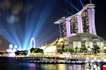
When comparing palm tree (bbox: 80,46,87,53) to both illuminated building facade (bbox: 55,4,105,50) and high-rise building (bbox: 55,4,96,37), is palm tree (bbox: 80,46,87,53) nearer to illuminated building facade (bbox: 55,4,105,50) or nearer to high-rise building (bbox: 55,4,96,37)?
illuminated building facade (bbox: 55,4,105,50)

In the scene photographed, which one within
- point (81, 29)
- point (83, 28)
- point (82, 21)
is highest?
point (82, 21)

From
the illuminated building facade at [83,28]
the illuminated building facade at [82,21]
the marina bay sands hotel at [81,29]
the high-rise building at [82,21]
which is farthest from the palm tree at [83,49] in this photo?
the illuminated building facade at [82,21]

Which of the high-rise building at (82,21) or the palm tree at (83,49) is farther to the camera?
the high-rise building at (82,21)

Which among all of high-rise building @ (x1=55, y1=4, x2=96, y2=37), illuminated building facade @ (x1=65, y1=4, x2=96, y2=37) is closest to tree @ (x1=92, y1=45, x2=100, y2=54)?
high-rise building @ (x1=55, y1=4, x2=96, y2=37)

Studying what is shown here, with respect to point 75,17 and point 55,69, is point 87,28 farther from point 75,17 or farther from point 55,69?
point 55,69

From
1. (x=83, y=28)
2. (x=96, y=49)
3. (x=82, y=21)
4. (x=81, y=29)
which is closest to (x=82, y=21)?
(x=82, y=21)

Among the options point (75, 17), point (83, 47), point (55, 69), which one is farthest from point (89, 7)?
point (55, 69)

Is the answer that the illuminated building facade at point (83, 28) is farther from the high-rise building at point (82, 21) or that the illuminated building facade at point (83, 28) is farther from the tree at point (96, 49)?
the tree at point (96, 49)

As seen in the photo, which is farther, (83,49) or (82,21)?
(82,21)

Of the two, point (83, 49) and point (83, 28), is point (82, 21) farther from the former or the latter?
point (83, 49)

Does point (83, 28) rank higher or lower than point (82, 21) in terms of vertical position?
lower

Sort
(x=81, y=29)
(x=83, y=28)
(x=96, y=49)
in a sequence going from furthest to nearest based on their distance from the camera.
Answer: (x=83, y=28)
(x=81, y=29)
(x=96, y=49)

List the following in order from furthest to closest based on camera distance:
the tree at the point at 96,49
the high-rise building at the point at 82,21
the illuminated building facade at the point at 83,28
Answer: the high-rise building at the point at 82,21 < the illuminated building facade at the point at 83,28 < the tree at the point at 96,49

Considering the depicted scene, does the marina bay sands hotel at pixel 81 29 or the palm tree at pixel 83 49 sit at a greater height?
the marina bay sands hotel at pixel 81 29
